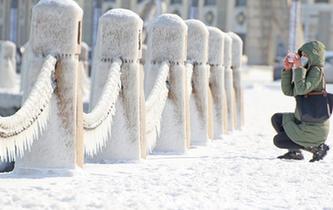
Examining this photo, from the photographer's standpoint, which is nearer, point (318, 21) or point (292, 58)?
point (292, 58)

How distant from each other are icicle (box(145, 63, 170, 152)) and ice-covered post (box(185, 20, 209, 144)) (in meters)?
1.11

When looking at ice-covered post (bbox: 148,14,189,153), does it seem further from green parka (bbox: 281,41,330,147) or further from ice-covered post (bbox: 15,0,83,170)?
ice-covered post (bbox: 15,0,83,170)

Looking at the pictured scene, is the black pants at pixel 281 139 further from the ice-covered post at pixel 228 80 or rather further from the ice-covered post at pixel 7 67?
the ice-covered post at pixel 7 67

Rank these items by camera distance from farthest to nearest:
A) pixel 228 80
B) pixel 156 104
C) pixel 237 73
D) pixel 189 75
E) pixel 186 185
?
pixel 237 73
pixel 228 80
pixel 189 75
pixel 156 104
pixel 186 185

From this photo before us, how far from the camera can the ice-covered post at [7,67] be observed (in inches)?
883

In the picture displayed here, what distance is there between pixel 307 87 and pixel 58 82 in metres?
2.84

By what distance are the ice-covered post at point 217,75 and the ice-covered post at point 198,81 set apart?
1.08m

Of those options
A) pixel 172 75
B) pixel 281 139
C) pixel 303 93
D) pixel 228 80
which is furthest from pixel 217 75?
pixel 303 93

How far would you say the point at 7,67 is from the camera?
22.6 meters

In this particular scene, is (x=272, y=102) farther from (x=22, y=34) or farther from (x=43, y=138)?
(x=22, y=34)

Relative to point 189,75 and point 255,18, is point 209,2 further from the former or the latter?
point 189,75

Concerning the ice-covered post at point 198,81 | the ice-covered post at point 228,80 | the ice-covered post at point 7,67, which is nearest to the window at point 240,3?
the ice-covered post at point 7,67

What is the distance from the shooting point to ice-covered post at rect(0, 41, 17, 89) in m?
22.4

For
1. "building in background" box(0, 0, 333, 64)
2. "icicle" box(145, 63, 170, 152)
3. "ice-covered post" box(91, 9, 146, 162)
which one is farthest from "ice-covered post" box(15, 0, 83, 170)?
"building in background" box(0, 0, 333, 64)
